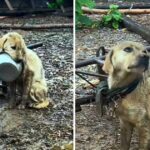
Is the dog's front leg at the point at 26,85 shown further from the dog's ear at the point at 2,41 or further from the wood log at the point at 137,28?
the wood log at the point at 137,28

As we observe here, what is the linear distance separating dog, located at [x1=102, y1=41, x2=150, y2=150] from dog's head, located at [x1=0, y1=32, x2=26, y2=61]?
0.24 meters

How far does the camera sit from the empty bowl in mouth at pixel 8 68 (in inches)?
45.3

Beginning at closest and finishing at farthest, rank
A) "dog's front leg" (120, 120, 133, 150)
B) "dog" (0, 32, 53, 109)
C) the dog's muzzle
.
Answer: the dog's muzzle
"dog's front leg" (120, 120, 133, 150)
"dog" (0, 32, 53, 109)

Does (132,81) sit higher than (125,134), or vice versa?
(132,81)

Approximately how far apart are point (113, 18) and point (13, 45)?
0.26m

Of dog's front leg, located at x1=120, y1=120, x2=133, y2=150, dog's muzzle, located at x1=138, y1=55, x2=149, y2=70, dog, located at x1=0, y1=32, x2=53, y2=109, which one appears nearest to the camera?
dog's muzzle, located at x1=138, y1=55, x2=149, y2=70

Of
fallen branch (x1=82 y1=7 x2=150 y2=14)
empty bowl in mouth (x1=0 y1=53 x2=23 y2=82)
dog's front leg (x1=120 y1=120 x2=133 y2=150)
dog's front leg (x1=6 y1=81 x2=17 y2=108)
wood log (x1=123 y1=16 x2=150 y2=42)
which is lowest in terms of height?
dog's front leg (x1=120 y1=120 x2=133 y2=150)

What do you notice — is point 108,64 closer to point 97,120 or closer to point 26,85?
point 97,120

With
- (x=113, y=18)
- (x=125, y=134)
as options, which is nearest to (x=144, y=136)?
(x=125, y=134)

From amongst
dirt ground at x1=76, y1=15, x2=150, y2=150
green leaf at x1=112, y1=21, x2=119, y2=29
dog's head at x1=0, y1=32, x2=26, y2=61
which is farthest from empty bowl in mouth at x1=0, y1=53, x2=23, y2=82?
green leaf at x1=112, y1=21, x2=119, y2=29

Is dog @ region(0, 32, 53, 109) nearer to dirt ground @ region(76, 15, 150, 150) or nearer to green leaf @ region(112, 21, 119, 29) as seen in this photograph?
dirt ground @ region(76, 15, 150, 150)

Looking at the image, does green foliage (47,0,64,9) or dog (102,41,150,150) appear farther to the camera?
green foliage (47,0,64,9)

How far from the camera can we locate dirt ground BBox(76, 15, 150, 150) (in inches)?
44.9

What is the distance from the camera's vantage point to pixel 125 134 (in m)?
1.13
